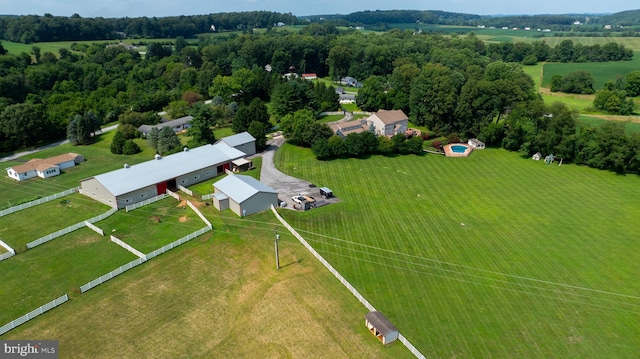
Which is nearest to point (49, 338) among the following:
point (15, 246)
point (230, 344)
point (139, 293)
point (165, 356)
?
point (139, 293)

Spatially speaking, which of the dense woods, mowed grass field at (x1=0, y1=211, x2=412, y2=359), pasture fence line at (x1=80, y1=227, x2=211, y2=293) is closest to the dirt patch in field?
the dense woods

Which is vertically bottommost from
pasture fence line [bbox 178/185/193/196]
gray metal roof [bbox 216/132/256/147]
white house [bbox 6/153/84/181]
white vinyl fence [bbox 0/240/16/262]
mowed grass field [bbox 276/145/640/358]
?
mowed grass field [bbox 276/145/640/358]

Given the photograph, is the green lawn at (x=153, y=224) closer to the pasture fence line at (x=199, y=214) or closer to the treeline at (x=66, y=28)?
the pasture fence line at (x=199, y=214)

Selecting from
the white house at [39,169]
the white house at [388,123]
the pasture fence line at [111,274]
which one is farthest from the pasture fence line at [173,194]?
the white house at [388,123]

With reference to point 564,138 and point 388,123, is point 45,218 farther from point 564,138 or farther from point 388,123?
point 564,138

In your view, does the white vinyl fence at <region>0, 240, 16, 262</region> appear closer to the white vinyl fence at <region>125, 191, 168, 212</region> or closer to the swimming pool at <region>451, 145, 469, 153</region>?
the white vinyl fence at <region>125, 191, 168, 212</region>
